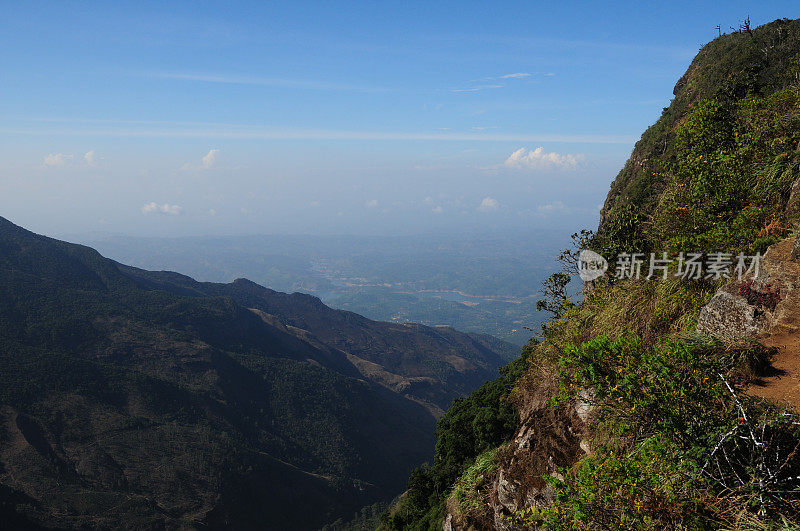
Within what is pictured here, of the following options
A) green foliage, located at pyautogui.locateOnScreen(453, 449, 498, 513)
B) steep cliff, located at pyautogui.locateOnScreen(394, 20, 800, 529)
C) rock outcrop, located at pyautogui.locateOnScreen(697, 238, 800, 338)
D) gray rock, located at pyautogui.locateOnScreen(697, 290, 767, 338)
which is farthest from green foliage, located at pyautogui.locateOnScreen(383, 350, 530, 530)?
rock outcrop, located at pyautogui.locateOnScreen(697, 238, 800, 338)

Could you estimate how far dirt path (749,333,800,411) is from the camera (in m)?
7.61

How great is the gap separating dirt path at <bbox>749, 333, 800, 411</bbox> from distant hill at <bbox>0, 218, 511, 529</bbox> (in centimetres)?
8690

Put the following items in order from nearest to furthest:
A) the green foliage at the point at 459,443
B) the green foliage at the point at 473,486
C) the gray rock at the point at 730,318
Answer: the gray rock at the point at 730,318 < the green foliage at the point at 473,486 < the green foliage at the point at 459,443

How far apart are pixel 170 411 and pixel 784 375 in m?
112

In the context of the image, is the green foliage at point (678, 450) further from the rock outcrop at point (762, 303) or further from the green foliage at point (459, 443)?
the green foliage at point (459, 443)

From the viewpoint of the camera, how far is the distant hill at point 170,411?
77.6 meters

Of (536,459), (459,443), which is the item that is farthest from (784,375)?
(459,443)

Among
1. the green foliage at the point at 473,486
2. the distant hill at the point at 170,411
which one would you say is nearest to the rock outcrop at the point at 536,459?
the green foliage at the point at 473,486

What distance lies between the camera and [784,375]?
8.09 meters

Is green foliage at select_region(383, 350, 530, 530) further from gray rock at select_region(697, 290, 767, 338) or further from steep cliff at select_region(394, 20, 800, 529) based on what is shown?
gray rock at select_region(697, 290, 767, 338)

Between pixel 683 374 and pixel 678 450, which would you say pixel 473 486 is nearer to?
pixel 678 450

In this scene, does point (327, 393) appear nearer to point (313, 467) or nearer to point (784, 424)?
point (313, 467)

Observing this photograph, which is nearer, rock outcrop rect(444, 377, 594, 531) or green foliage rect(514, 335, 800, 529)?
green foliage rect(514, 335, 800, 529)

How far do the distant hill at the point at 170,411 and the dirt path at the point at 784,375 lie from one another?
86.9 meters
